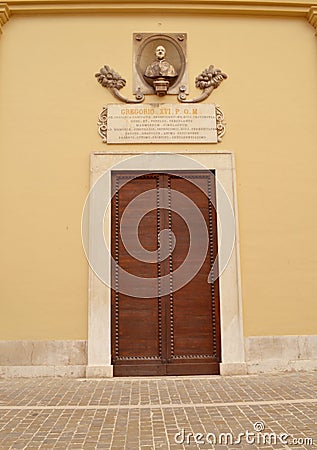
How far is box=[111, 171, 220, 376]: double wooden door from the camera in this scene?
256 inches

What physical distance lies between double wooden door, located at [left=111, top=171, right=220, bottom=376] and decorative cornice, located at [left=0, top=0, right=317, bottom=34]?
8.89 feet

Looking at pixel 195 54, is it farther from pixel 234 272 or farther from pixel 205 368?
pixel 205 368

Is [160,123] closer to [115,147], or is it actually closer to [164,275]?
[115,147]

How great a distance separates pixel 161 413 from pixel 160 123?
4.24m

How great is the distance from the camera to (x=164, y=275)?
6691 millimetres

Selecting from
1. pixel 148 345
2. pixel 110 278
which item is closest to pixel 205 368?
pixel 148 345

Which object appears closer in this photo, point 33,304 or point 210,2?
point 33,304

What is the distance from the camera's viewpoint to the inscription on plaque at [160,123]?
698 cm

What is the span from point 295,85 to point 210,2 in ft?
6.25

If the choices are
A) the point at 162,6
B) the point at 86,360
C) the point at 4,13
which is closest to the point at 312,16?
the point at 162,6

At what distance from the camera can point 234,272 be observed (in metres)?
6.67

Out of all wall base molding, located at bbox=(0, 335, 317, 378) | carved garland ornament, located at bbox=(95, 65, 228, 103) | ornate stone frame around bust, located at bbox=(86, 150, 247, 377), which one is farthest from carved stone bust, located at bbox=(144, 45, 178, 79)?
wall base molding, located at bbox=(0, 335, 317, 378)

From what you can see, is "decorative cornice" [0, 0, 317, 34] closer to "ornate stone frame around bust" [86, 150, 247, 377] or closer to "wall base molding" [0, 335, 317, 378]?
"ornate stone frame around bust" [86, 150, 247, 377]

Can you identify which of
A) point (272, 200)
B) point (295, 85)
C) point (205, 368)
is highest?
point (295, 85)
